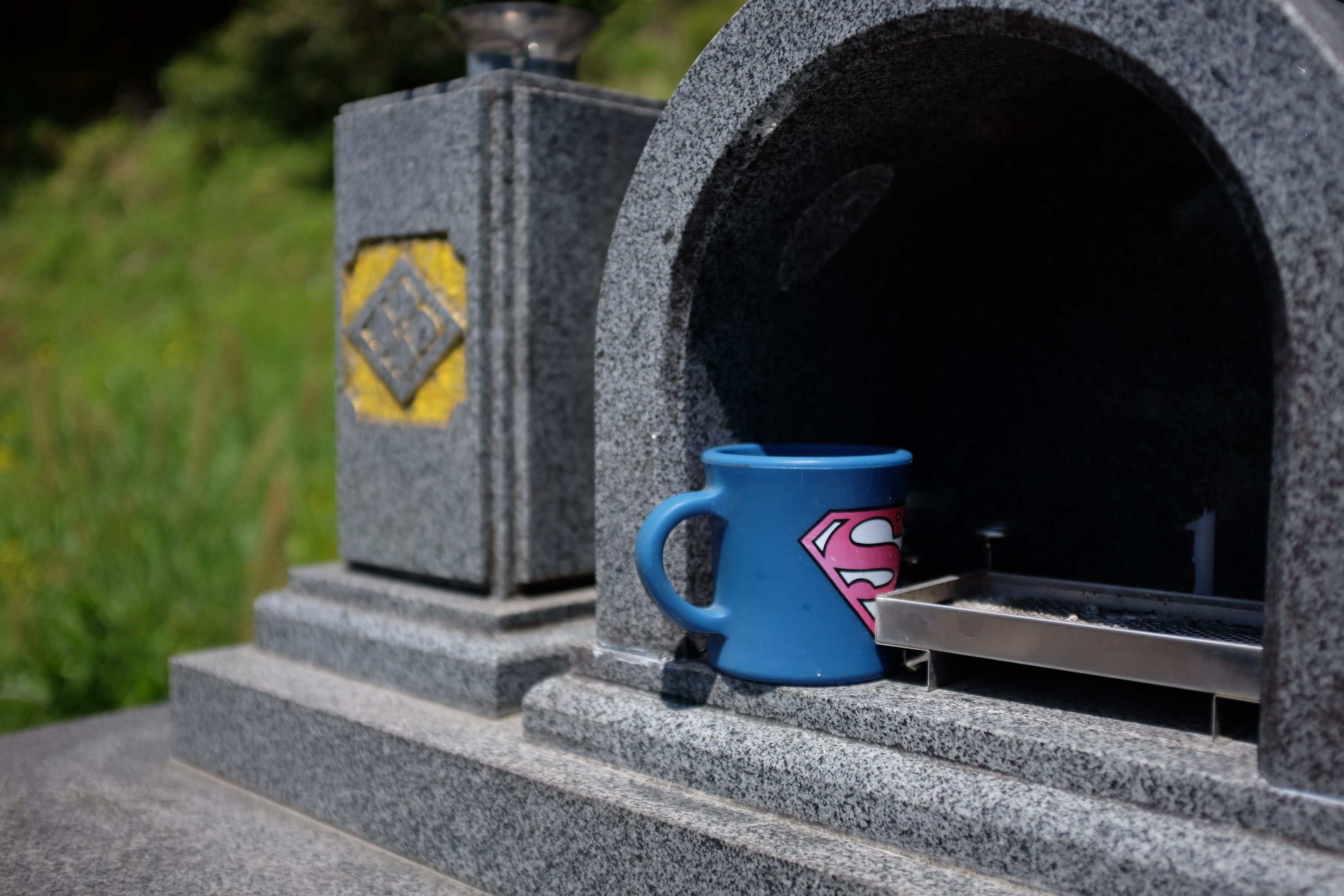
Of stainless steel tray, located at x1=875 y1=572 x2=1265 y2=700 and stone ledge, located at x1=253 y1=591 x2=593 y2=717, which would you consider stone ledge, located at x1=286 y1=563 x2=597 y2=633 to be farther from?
stainless steel tray, located at x1=875 y1=572 x2=1265 y2=700

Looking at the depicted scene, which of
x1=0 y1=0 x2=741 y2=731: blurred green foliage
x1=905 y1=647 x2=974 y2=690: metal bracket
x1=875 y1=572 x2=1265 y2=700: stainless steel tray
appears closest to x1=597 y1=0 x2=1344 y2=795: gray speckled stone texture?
x1=875 y1=572 x2=1265 y2=700: stainless steel tray

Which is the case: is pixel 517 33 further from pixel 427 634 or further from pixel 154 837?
pixel 154 837

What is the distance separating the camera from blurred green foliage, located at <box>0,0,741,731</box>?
428 cm

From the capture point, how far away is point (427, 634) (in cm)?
275

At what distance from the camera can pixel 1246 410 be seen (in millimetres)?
2246

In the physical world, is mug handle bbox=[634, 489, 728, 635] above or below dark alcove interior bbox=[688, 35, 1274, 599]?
below

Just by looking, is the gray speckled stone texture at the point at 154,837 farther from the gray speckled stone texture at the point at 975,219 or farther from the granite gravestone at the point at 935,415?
the gray speckled stone texture at the point at 975,219

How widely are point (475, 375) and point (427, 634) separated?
0.61 metres

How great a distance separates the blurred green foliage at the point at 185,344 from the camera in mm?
4277

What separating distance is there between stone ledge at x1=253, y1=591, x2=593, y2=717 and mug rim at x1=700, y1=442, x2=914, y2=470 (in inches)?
23.9

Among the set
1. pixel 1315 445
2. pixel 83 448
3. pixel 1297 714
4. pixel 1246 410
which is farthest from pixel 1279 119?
pixel 83 448

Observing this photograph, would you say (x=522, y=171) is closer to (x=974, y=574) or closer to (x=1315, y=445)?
(x=974, y=574)

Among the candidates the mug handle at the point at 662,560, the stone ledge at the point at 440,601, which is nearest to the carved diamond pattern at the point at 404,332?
the stone ledge at the point at 440,601

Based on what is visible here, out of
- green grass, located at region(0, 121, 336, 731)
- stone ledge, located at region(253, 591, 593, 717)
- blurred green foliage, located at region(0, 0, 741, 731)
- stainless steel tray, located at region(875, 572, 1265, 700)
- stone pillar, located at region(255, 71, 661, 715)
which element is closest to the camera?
stainless steel tray, located at region(875, 572, 1265, 700)
